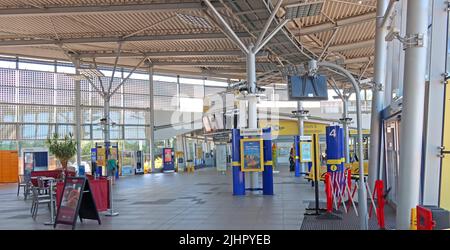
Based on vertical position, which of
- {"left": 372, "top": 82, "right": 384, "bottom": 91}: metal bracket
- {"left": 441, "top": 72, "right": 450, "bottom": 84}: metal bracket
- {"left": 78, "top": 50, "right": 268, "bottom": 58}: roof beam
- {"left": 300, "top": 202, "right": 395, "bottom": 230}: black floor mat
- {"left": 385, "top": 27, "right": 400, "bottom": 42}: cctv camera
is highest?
{"left": 78, "top": 50, "right": 268, "bottom": 58}: roof beam

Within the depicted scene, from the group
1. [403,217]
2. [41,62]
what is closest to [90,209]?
[403,217]

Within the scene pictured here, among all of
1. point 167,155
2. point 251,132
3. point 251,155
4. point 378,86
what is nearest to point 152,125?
point 167,155

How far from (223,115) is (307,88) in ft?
73.3

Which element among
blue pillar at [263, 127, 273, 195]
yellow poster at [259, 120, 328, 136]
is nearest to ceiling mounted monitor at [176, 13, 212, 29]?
blue pillar at [263, 127, 273, 195]

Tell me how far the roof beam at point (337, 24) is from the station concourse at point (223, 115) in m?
0.09

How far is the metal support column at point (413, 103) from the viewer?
16.4 ft

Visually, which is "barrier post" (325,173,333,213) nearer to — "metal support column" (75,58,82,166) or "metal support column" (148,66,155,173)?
"metal support column" (75,58,82,166)

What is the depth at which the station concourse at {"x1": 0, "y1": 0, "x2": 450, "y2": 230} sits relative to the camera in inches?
287

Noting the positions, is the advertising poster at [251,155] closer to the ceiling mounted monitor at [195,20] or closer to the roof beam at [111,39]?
the ceiling mounted monitor at [195,20]

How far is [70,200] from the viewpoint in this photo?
8742 mm

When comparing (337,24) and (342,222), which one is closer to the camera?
(342,222)

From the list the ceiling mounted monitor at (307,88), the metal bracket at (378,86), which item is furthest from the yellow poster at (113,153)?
the metal bracket at (378,86)

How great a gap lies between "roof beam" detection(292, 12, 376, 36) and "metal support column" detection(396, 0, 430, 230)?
1611cm

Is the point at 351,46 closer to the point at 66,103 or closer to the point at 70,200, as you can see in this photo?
the point at 66,103
